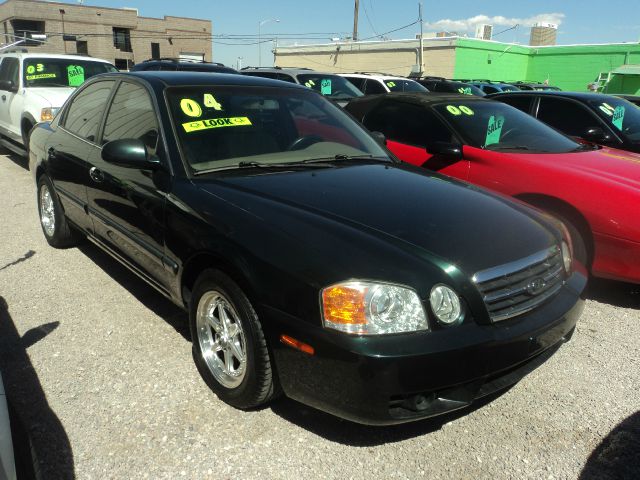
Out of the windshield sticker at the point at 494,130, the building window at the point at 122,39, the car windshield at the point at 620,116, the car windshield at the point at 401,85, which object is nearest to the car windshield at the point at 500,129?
the windshield sticker at the point at 494,130

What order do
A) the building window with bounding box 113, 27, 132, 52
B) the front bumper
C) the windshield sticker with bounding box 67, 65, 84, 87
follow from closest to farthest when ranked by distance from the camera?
the front bumper → the windshield sticker with bounding box 67, 65, 84, 87 → the building window with bounding box 113, 27, 132, 52

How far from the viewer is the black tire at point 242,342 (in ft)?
8.12

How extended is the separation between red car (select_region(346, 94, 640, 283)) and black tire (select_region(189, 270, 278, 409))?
2.70 meters

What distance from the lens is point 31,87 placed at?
27.7ft

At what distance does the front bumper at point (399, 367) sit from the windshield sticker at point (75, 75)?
8.13m

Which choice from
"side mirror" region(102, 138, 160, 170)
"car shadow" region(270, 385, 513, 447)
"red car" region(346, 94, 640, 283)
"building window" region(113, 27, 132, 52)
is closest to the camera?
"car shadow" region(270, 385, 513, 447)

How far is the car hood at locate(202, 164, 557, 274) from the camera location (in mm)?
2473

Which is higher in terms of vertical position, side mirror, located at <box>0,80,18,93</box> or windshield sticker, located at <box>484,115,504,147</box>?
side mirror, located at <box>0,80,18,93</box>

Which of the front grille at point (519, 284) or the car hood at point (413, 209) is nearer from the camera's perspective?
the front grille at point (519, 284)

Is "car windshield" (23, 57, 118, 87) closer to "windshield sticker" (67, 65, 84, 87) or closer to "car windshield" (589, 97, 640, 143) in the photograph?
"windshield sticker" (67, 65, 84, 87)

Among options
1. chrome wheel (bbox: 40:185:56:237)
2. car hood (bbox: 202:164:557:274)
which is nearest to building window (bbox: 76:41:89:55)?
chrome wheel (bbox: 40:185:56:237)

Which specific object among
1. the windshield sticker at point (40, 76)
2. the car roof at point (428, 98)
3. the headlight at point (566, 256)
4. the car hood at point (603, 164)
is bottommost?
the headlight at point (566, 256)

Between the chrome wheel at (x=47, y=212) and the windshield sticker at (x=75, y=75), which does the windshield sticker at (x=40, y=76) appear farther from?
the chrome wheel at (x=47, y=212)

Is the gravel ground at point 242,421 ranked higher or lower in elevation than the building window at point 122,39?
lower
